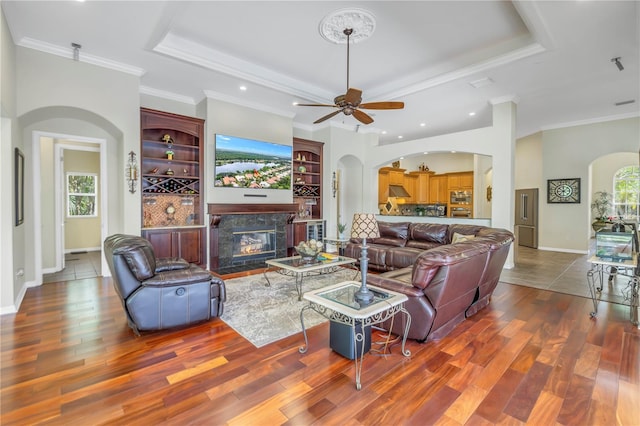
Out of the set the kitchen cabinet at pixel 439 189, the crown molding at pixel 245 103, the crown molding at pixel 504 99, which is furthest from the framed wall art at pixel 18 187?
the kitchen cabinet at pixel 439 189

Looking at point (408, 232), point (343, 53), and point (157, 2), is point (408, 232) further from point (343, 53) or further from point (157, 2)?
point (157, 2)

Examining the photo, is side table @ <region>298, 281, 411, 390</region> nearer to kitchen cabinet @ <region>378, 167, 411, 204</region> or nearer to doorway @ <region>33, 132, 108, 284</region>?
doorway @ <region>33, 132, 108, 284</region>

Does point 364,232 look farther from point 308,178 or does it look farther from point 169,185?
point 308,178

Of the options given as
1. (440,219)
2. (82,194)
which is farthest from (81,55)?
(440,219)

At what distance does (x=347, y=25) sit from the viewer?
12.5ft

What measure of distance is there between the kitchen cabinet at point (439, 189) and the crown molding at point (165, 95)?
867cm

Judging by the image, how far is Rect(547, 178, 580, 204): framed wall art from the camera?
7.69 m

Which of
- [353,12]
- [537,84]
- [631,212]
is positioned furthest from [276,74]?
[631,212]

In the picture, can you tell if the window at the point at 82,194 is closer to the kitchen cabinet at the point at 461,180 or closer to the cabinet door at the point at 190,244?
the cabinet door at the point at 190,244

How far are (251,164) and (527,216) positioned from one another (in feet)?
26.2

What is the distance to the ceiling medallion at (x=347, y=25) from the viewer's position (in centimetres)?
357

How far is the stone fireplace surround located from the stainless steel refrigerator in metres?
6.61

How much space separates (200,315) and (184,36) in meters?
3.75

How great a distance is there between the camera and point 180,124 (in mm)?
5719
